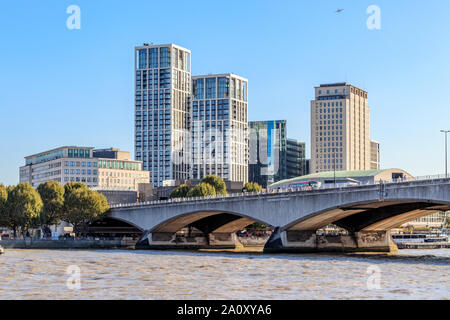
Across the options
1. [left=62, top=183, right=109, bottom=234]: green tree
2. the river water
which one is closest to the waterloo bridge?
[left=62, top=183, right=109, bottom=234]: green tree

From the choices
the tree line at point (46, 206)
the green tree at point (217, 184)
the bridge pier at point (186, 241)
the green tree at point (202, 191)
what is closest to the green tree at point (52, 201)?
the tree line at point (46, 206)

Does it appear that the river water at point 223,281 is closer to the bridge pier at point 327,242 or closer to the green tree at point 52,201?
the bridge pier at point 327,242

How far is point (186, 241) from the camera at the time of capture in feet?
460

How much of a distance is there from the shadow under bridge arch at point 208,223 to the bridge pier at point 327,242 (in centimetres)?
1742

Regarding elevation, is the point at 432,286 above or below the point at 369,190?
below

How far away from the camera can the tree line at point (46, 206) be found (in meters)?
142

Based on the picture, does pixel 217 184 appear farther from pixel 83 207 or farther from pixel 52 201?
pixel 52 201

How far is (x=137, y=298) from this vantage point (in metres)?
47.3

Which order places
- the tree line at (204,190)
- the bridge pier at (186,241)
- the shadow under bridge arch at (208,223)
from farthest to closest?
the tree line at (204,190) → the bridge pier at (186,241) → the shadow under bridge arch at (208,223)

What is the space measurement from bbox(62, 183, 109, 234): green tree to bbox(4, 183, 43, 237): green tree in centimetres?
773

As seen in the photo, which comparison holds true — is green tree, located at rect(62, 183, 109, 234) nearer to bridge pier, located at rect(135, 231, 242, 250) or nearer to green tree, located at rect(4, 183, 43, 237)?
green tree, located at rect(4, 183, 43, 237)

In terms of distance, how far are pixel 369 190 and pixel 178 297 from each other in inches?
2220
